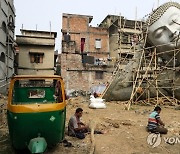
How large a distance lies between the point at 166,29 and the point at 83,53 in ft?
62.5

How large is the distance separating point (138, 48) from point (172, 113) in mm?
5861

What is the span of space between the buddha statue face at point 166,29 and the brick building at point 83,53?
14286mm

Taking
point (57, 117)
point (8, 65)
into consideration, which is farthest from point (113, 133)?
point (8, 65)

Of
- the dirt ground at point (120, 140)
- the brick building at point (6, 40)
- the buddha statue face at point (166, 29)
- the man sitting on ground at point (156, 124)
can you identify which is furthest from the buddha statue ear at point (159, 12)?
the brick building at point (6, 40)

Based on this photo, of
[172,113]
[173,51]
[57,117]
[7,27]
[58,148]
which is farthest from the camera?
[7,27]

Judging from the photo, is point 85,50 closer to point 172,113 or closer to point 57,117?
point 172,113

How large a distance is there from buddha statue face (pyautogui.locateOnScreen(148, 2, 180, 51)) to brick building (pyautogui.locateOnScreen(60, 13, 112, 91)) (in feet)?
46.9

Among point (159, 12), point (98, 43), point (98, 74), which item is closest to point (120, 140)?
point (159, 12)

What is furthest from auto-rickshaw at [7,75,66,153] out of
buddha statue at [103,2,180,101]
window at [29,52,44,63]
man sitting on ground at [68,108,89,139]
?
window at [29,52,44,63]

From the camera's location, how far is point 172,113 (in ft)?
35.3

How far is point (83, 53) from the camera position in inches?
1256

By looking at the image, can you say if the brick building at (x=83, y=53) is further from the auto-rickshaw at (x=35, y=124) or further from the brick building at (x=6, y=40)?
the auto-rickshaw at (x=35, y=124)

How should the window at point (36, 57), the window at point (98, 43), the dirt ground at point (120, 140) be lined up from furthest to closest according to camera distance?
1. the window at point (98, 43)
2. the window at point (36, 57)
3. the dirt ground at point (120, 140)

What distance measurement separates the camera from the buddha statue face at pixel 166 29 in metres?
13.2
